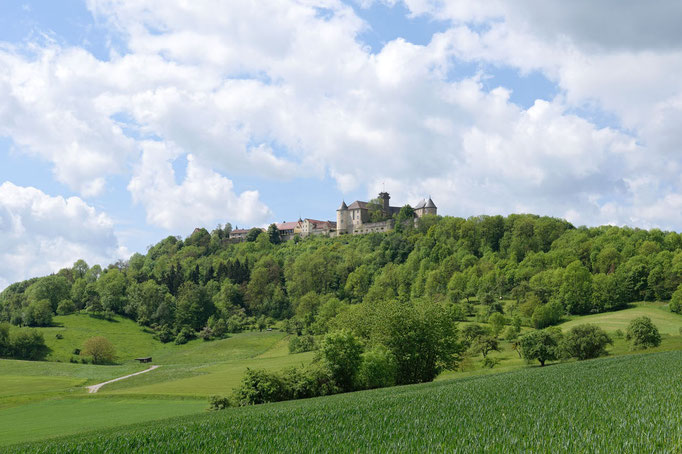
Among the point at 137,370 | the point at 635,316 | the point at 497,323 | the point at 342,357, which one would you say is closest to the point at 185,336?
the point at 137,370

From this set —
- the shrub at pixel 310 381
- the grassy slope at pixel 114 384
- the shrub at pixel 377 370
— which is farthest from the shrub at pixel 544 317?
the shrub at pixel 310 381

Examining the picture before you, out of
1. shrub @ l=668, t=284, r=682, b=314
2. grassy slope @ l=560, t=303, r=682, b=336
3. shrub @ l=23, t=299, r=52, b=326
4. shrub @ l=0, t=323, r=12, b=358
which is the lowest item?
grassy slope @ l=560, t=303, r=682, b=336

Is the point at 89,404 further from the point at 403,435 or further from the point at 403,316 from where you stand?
the point at 403,435

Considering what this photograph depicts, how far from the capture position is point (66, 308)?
557 ft

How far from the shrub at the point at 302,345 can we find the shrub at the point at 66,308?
91.5 m

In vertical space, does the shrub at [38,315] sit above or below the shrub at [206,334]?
above

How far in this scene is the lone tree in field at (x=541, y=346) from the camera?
238 ft

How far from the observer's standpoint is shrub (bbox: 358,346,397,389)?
5728 cm

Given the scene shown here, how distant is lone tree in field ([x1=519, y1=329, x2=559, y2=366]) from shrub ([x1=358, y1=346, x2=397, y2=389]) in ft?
74.2

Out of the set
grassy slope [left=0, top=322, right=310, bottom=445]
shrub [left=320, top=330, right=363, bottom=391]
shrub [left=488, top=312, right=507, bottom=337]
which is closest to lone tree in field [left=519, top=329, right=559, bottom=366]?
shrub [left=320, top=330, right=363, bottom=391]

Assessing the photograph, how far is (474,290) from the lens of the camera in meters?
163

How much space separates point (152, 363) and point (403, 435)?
127 m

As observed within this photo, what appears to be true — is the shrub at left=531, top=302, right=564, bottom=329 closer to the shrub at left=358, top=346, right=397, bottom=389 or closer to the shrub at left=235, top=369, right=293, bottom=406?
the shrub at left=358, top=346, right=397, bottom=389

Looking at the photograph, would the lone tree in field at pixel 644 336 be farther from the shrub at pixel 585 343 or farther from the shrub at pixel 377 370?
the shrub at pixel 377 370
